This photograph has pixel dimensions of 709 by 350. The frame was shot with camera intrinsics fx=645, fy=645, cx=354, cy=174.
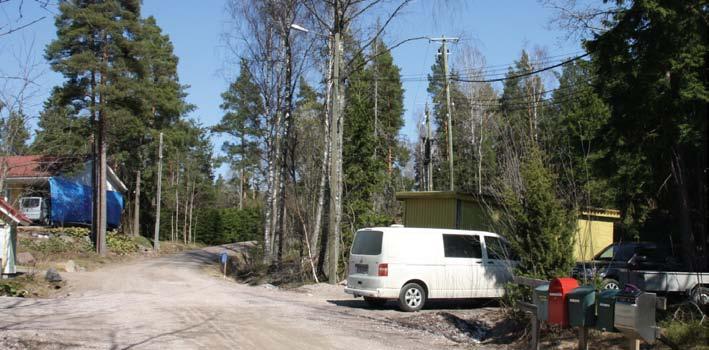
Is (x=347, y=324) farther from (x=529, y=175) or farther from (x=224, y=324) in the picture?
(x=529, y=175)

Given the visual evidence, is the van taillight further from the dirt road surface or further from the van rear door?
the dirt road surface

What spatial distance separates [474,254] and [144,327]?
7800mm

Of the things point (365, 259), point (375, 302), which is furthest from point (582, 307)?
point (375, 302)

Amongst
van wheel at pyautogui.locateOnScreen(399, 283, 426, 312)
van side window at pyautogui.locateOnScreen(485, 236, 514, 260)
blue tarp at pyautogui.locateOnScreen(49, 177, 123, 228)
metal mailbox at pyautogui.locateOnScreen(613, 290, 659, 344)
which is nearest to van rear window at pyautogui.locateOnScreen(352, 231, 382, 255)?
van wheel at pyautogui.locateOnScreen(399, 283, 426, 312)

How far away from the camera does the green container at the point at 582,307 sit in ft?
26.3

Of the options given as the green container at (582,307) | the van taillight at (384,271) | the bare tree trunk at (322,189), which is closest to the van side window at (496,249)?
the van taillight at (384,271)

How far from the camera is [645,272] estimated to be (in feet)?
45.7

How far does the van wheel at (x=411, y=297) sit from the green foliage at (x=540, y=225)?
147 inches

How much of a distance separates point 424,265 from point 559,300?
6.80 m

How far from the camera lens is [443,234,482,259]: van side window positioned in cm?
1535

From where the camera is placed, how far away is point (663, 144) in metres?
14.6

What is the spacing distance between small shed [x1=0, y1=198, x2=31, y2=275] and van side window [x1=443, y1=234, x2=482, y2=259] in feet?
56.3

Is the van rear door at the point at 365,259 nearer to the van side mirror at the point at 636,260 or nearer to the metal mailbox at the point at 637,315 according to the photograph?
the van side mirror at the point at 636,260

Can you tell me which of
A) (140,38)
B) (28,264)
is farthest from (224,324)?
(140,38)
